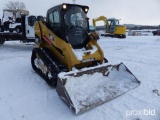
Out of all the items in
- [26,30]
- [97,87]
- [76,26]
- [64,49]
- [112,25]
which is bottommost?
[97,87]

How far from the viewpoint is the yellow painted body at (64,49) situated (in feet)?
17.2

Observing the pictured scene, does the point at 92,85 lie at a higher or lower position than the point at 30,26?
lower

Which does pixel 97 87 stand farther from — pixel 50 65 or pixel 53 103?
pixel 50 65

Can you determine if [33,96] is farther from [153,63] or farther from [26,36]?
[26,36]

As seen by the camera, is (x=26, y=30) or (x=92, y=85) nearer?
(x=92, y=85)

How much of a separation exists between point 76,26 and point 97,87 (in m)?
1.99

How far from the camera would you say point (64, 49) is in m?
5.31

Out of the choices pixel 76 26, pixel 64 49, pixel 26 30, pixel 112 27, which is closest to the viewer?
pixel 64 49

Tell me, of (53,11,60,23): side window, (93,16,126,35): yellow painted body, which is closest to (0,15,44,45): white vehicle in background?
(53,11,60,23): side window

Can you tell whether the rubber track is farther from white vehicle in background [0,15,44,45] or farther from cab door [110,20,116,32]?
cab door [110,20,116,32]

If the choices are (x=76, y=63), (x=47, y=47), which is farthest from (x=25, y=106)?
(x=47, y=47)

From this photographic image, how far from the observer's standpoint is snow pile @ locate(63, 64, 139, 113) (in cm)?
432

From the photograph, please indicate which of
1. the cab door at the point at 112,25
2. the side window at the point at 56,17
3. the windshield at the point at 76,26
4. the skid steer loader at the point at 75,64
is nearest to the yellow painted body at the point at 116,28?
the cab door at the point at 112,25

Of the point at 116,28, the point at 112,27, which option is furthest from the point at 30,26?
the point at 112,27
